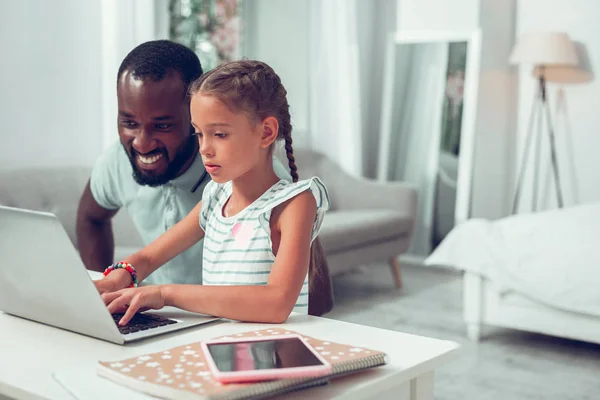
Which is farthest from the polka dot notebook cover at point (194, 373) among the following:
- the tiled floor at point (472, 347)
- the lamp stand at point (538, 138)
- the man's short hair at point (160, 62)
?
the lamp stand at point (538, 138)

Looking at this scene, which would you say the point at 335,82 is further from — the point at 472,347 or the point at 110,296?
the point at 110,296

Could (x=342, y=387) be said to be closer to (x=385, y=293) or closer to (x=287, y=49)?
(x=385, y=293)

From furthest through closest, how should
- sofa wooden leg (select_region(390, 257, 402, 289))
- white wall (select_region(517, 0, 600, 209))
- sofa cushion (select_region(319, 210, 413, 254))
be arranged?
1. white wall (select_region(517, 0, 600, 209))
2. sofa wooden leg (select_region(390, 257, 402, 289))
3. sofa cushion (select_region(319, 210, 413, 254))

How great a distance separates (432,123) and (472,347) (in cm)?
198

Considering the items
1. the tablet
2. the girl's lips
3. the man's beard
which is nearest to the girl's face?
the girl's lips

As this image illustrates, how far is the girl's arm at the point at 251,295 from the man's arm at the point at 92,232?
0.63m

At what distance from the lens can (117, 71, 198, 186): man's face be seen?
1.41 meters

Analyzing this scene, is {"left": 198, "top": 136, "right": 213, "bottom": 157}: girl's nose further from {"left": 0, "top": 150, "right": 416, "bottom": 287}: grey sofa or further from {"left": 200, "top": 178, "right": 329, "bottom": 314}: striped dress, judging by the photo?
{"left": 0, "top": 150, "right": 416, "bottom": 287}: grey sofa

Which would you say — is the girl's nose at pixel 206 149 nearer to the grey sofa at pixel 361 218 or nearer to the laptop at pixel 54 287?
the laptop at pixel 54 287

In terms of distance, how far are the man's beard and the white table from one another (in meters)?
0.38

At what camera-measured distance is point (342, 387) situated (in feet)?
2.81

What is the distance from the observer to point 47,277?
Result: 1036mm

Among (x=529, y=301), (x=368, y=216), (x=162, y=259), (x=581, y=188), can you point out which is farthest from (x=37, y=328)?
(x=581, y=188)

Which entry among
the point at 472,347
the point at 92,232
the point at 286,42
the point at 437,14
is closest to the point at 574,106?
the point at 437,14
